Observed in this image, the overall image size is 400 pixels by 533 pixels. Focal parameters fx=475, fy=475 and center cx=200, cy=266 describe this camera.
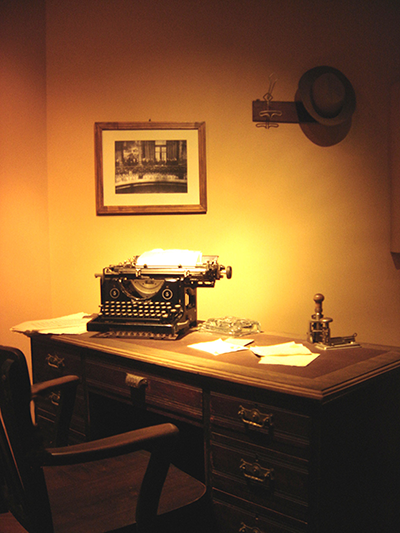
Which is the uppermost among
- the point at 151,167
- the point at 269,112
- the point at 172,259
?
the point at 269,112

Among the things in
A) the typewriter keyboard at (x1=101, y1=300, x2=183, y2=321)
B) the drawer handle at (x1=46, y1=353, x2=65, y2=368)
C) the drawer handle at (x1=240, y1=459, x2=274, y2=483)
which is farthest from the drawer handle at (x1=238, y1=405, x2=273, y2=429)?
the drawer handle at (x1=46, y1=353, x2=65, y2=368)

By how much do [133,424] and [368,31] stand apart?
2791 millimetres

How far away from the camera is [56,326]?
8.48 ft

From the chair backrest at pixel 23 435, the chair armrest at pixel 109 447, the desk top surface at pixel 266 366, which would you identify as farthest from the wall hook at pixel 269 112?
the chair backrest at pixel 23 435

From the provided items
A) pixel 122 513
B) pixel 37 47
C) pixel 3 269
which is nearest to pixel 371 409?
pixel 122 513

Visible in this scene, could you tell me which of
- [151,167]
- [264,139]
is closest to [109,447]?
[151,167]

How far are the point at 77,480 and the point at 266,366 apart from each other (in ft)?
2.87

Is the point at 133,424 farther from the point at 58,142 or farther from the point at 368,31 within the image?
the point at 368,31

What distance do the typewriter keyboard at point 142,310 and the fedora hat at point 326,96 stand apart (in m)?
1.52

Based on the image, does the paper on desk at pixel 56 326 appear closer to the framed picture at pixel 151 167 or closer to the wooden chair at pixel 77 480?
the wooden chair at pixel 77 480

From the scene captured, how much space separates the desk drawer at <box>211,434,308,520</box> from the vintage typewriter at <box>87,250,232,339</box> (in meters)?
0.70

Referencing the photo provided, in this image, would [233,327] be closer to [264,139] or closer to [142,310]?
[142,310]

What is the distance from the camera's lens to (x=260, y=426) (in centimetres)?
158

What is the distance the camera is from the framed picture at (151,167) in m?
3.07
